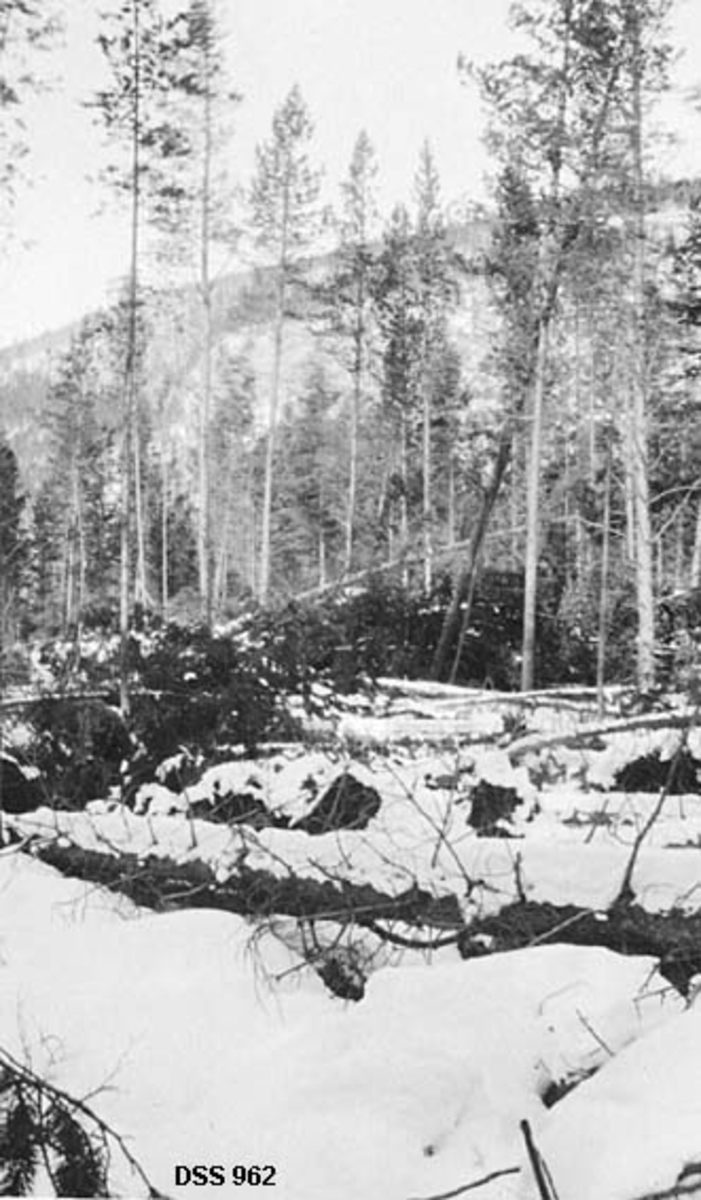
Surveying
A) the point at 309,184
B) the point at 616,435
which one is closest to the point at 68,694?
the point at 616,435

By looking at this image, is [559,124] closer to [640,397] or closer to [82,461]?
[640,397]

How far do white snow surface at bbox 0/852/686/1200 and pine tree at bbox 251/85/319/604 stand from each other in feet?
59.8

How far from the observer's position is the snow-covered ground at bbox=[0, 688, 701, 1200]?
2359 millimetres

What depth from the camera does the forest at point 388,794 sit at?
100 inches

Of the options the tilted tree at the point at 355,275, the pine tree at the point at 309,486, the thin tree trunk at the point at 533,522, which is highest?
the tilted tree at the point at 355,275

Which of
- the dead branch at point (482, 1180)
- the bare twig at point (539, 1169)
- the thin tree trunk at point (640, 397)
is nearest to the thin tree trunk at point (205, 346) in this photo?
the thin tree trunk at point (640, 397)

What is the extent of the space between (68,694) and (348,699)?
3.11 m

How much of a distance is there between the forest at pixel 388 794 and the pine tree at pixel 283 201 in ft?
0.24

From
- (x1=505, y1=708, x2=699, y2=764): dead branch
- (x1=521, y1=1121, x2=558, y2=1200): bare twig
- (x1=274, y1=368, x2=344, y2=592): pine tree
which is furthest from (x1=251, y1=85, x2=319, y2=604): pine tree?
(x1=521, y1=1121, x2=558, y2=1200): bare twig

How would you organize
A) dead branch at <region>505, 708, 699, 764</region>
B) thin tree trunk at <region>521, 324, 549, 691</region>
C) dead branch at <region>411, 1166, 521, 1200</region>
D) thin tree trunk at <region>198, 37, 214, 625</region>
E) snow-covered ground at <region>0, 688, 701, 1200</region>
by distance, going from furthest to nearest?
thin tree trunk at <region>198, 37, 214, 625</region> → thin tree trunk at <region>521, 324, 549, 691</region> → dead branch at <region>505, 708, 699, 764</region> → snow-covered ground at <region>0, 688, 701, 1200</region> → dead branch at <region>411, 1166, 521, 1200</region>

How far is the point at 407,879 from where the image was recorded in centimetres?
409

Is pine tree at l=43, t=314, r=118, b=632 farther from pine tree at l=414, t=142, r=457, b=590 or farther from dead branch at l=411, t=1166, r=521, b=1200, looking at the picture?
dead branch at l=411, t=1166, r=521, b=1200

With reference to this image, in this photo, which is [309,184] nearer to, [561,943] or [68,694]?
[68,694]

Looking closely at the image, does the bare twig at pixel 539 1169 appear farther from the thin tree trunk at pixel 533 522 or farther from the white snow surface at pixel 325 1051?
the thin tree trunk at pixel 533 522
